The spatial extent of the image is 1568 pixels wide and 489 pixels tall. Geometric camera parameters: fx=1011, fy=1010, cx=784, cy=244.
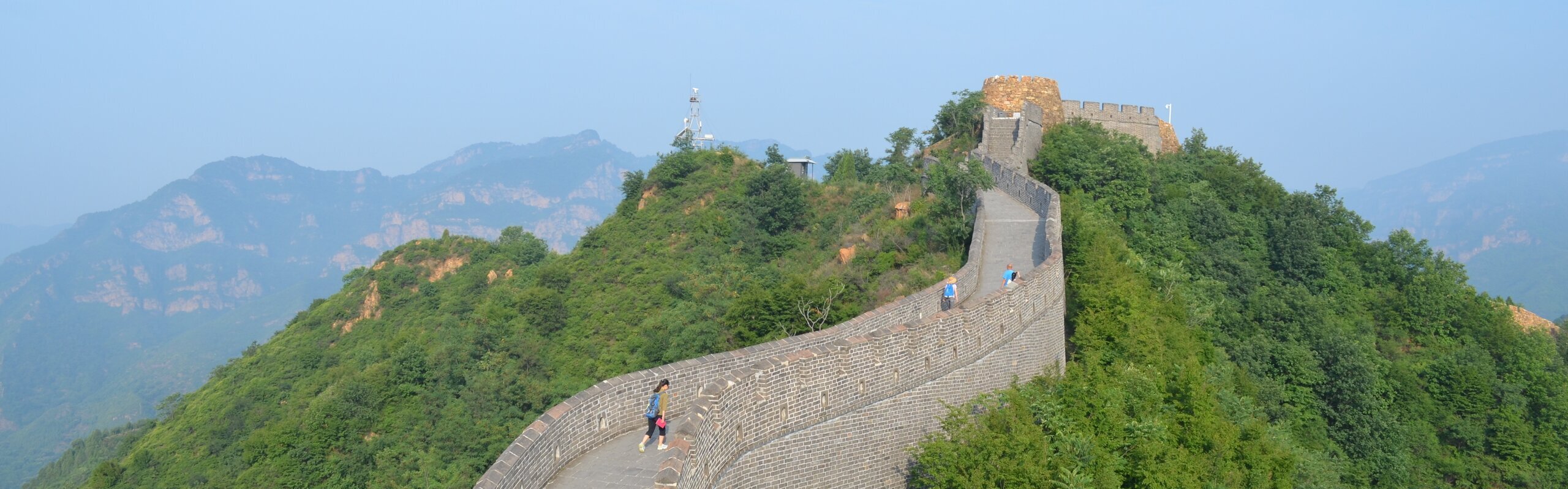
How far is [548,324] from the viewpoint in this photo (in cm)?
3909

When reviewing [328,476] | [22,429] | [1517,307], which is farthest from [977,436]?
[22,429]

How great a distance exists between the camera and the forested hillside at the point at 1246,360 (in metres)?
13.5

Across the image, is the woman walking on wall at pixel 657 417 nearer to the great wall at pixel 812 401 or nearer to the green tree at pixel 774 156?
the great wall at pixel 812 401

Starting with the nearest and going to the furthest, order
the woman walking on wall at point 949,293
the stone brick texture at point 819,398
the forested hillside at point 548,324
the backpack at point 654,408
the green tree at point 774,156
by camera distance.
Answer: the stone brick texture at point 819,398 → the backpack at point 654,408 → the woman walking on wall at point 949,293 → the forested hillside at point 548,324 → the green tree at point 774,156

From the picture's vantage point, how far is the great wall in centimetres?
991

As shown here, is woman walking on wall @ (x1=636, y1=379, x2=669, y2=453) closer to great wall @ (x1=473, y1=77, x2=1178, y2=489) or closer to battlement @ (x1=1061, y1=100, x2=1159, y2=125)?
great wall @ (x1=473, y1=77, x2=1178, y2=489)

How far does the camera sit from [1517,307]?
1394 inches

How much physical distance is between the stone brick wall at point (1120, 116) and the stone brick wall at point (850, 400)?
2576 cm

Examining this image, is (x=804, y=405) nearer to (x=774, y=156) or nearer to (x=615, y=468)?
(x=615, y=468)

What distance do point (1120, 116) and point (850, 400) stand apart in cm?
3123

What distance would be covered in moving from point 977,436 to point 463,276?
48.0 m

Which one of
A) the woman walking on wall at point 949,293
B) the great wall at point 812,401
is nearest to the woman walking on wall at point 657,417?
the great wall at point 812,401

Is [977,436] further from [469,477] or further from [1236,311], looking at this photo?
[469,477]

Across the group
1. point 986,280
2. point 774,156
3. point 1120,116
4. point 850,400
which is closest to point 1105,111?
point 1120,116
